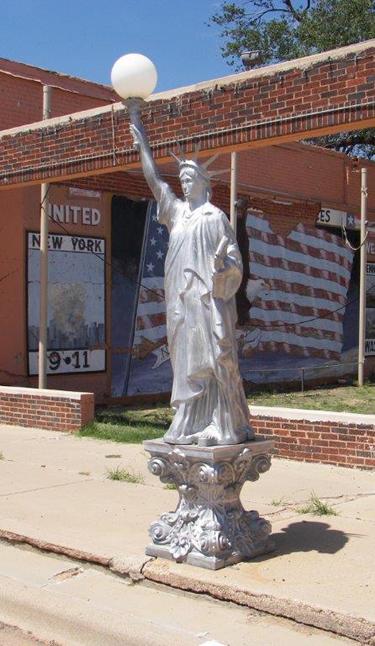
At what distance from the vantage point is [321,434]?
948cm

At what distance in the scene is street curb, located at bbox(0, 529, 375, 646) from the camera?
15.4ft

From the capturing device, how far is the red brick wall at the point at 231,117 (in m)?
9.19

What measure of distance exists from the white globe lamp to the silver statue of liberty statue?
3.62 feet

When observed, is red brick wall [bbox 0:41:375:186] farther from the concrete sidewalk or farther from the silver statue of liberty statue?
the silver statue of liberty statue

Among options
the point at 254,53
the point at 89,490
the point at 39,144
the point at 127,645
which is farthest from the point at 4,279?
the point at 127,645

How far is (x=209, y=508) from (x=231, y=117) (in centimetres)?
577

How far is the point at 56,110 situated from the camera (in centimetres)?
1490

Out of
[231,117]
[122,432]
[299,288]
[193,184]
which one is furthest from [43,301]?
[299,288]

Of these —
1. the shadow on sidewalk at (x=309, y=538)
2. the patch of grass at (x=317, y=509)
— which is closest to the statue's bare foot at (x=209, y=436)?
the shadow on sidewalk at (x=309, y=538)

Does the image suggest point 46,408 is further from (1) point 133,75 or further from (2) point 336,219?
(2) point 336,219

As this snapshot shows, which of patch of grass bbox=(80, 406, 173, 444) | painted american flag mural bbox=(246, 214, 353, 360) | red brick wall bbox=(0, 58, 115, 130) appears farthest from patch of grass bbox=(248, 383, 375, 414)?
red brick wall bbox=(0, 58, 115, 130)

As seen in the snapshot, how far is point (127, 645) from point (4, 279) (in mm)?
9976

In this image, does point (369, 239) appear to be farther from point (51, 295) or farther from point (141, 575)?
point (141, 575)

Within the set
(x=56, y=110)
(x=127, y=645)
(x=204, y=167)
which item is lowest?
(x=127, y=645)
